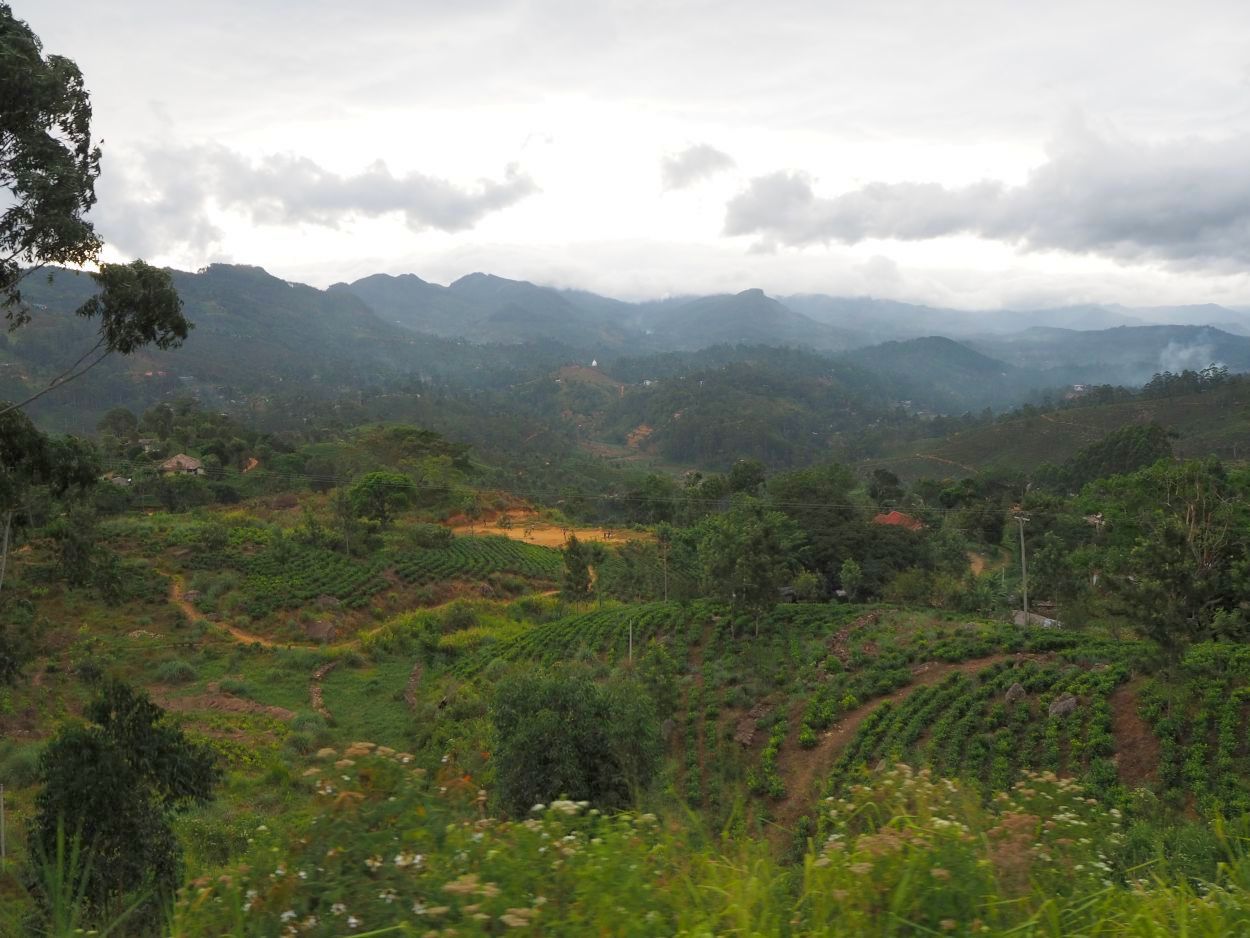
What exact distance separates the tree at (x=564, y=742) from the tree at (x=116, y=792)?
13.1 ft

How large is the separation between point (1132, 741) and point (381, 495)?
39557mm

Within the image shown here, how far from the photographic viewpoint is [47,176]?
8406 millimetres

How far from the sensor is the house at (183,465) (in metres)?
50.7

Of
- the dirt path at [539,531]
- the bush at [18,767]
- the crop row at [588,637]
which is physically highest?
the bush at [18,767]

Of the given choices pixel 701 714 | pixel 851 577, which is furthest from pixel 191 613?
pixel 851 577

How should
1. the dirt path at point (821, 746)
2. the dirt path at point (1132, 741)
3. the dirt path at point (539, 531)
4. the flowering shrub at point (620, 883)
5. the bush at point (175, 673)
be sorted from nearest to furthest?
the flowering shrub at point (620, 883), the dirt path at point (1132, 741), the dirt path at point (821, 746), the bush at point (175, 673), the dirt path at point (539, 531)

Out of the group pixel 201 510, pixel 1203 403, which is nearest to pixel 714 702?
pixel 201 510

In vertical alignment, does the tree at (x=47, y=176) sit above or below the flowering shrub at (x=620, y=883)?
above

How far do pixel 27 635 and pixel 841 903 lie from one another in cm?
1073

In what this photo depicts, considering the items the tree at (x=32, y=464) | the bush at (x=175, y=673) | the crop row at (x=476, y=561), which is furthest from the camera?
the crop row at (x=476, y=561)

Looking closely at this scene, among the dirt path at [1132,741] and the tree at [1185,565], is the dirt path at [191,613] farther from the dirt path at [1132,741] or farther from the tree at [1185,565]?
the tree at [1185,565]

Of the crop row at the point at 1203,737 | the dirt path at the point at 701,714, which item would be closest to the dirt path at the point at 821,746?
the dirt path at the point at 701,714

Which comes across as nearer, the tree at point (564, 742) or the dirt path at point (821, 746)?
the tree at point (564, 742)

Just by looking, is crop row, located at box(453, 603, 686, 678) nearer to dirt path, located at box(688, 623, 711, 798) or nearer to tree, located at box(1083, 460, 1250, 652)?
dirt path, located at box(688, 623, 711, 798)
